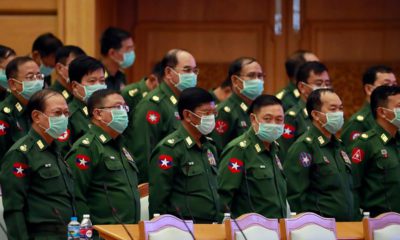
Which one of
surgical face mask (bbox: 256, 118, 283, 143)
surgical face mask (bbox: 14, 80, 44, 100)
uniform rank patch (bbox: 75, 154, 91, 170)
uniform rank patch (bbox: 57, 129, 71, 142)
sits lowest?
uniform rank patch (bbox: 75, 154, 91, 170)

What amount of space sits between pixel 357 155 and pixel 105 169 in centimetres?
183

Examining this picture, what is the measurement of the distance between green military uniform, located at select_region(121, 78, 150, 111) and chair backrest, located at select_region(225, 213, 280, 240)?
2.28m

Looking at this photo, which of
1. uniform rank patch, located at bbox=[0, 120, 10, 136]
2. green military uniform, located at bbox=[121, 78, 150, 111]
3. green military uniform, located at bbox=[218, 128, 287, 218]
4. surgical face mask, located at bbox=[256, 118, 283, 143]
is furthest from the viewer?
green military uniform, located at bbox=[121, 78, 150, 111]

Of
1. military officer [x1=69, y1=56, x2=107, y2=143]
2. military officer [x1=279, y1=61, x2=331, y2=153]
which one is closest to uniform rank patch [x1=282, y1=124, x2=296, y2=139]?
military officer [x1=279, y1=61, x2=331, y2=153]

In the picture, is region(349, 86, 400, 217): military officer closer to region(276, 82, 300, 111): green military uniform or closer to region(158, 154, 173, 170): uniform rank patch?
region(276, 82, 300, 111): green military uniform

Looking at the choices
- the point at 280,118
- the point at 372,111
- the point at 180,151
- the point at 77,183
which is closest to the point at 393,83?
the point at 372,111

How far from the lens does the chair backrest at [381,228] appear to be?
21.0ft

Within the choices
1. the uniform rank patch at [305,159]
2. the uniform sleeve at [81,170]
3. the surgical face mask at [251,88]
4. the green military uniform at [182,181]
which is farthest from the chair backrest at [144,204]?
the surgical face mask at [251,88]

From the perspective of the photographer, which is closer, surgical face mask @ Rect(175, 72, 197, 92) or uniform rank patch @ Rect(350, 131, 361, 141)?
surgical face mask @ Rect(175, 72, 197, 92)

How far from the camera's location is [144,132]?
7.72m

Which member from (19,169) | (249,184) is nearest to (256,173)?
(249,184)

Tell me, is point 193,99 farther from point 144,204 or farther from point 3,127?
point 3,127

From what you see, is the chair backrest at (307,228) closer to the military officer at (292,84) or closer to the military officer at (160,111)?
the military officer at (160,111)

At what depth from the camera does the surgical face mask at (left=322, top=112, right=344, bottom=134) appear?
24.6 feet
